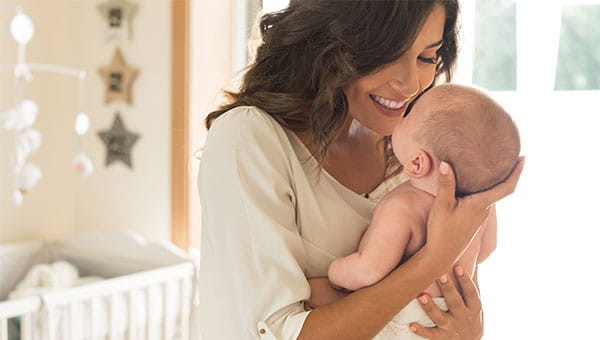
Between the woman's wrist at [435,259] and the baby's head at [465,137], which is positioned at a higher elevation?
the baby's head at [465,137]

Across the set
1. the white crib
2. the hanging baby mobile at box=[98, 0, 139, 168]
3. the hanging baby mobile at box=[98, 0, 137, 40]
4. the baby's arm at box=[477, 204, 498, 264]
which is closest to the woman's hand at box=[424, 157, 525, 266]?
the baby's arm at box=[477, 204, 498, 264]

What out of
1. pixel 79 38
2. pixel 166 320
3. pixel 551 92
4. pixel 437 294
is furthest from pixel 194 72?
pixel 437 294

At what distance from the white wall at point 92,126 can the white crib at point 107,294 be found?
0.77ft

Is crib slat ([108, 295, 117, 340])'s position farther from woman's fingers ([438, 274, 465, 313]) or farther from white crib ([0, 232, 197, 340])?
woman's fingers ([438, 274, 465, 313])

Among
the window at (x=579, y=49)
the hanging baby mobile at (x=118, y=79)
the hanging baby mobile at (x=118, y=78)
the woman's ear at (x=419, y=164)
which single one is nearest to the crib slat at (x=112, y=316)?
the hanging baby mobile at (x=118, y=79)

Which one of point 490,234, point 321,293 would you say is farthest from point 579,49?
point 321,293

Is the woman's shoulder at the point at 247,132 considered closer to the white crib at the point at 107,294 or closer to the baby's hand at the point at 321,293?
the baby's hand at the point at 321,293

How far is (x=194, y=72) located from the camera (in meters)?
2.81

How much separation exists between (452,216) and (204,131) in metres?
1.92

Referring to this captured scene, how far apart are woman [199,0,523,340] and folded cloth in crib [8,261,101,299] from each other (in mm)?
1809

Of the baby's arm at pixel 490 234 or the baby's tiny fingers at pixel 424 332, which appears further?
the baby's arm at pixel 490 234

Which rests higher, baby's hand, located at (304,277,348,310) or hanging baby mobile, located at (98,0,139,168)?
hanging baby mobile, located at (98,0,139,168)

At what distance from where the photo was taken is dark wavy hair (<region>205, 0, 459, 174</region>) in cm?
115

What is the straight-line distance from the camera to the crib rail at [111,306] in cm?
202
